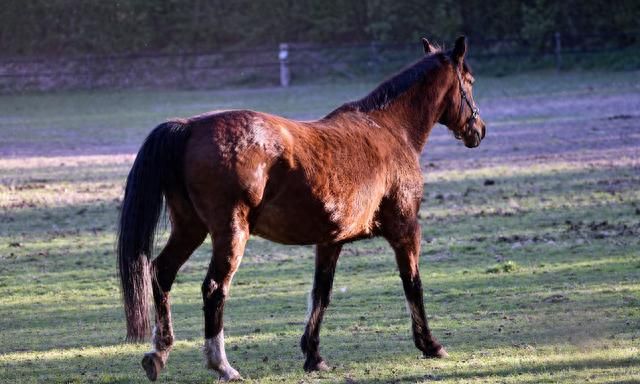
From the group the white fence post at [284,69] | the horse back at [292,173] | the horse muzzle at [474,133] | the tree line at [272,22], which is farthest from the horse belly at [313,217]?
the tree line at [272,22]

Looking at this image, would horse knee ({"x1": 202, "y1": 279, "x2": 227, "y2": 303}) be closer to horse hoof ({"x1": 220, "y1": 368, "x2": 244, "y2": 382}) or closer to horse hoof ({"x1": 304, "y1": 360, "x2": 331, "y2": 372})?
horse hoof ({"x1": 220, "y1": 368, "x2": 244, "y2": 382})

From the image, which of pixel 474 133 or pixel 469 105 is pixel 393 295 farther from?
pixel 469 105

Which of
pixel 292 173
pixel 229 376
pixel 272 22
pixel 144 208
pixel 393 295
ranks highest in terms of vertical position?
pixel 292 173

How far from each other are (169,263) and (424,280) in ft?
14.8

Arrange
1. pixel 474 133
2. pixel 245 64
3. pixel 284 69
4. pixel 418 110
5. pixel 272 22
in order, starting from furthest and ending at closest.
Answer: pixel 272 22, pixel 245 64, pixel 284 69, pixel 474 133, pixel 418 110

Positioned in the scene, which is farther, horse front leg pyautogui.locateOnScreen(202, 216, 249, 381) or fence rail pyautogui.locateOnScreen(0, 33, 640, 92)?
fence rail pyautogui.locateOnScreen(0, 33, 640, 92)

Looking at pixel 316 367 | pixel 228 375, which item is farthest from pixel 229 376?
pixel 316 367

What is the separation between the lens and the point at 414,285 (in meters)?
7.91

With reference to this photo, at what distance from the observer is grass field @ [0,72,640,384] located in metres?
7.61

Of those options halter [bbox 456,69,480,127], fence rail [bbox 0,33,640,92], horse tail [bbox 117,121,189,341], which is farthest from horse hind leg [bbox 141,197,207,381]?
fence rail [bbox 0,33,640,92]

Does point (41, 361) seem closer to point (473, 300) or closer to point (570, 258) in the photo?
point (473, 300)

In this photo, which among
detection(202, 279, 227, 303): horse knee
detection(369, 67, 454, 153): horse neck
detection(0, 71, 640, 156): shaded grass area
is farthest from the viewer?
detection(0, 71, 640, 156): shaded grass area

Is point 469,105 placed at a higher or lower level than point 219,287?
higher

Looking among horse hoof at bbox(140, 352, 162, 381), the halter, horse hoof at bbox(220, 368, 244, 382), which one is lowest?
horse hoof at bbox(220, 368, 244, 382)
